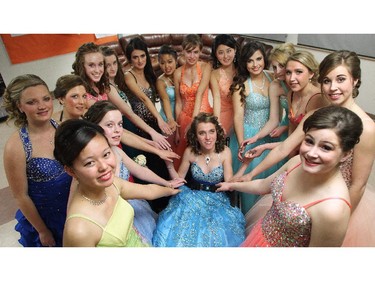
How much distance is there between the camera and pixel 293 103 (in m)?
1.67

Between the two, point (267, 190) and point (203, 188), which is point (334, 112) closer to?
point (267, 190)

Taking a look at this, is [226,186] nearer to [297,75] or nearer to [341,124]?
[297,75]

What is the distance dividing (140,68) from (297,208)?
1.64 m

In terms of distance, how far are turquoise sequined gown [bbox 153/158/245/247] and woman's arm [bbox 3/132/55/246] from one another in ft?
1.97

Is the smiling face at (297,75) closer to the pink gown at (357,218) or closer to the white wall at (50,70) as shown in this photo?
the white wall at (50,70)

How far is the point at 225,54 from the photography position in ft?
6.35

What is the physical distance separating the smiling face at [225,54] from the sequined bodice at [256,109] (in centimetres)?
21

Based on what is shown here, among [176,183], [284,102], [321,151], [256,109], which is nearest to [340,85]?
[321,151]

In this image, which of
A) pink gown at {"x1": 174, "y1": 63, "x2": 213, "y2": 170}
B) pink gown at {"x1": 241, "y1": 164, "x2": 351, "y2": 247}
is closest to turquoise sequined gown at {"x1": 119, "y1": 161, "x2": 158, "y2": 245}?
pink gown at {"x1": 241, "y1": 164, "x2": 351, "y2": 247}

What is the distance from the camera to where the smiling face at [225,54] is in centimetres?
190

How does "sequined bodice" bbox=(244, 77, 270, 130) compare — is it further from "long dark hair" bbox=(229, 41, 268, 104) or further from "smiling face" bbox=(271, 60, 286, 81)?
"smiling face" bbox=(271, 60, 286, 81)

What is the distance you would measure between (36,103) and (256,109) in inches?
55.3

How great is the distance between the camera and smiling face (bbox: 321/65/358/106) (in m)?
1.13
